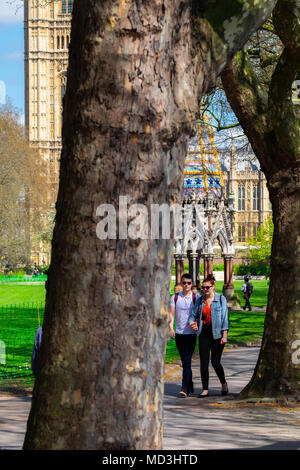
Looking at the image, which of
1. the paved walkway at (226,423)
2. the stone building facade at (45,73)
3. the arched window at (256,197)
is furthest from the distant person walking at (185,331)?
the stone building facade at (45,73)

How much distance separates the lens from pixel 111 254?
3861 millimetres

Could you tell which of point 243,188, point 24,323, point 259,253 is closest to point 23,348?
point 24,323

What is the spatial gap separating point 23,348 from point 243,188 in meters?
90.8

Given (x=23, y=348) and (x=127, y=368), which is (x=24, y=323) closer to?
(x=23, y=348)

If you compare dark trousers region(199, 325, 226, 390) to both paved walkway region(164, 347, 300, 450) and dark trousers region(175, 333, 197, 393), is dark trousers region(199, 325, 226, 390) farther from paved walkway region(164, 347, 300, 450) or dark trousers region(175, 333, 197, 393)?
paved walkway region(164, 347, 300, 450)

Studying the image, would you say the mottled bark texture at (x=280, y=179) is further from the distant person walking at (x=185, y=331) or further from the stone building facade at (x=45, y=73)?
the stone building facade at (x=45, y=73)

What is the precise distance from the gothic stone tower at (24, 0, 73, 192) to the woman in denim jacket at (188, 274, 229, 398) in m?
98.7

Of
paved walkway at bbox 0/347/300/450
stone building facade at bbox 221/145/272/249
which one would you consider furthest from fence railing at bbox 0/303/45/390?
stone building facade at bbox 221/145/272/249

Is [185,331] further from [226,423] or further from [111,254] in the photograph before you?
[111,254]

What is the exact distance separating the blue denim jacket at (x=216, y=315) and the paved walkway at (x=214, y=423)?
2.73 feet

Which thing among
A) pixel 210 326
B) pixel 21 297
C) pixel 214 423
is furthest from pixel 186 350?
pixel 21 297

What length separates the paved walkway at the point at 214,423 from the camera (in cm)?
713

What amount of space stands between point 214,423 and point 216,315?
87.9 inches

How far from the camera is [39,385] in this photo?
3.98 meters
